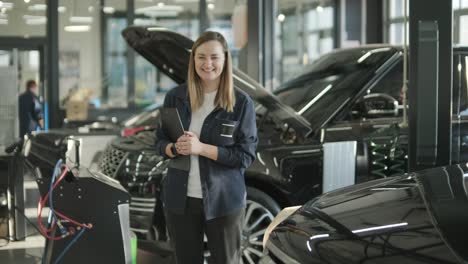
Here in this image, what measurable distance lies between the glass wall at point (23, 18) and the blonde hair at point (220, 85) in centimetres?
1175

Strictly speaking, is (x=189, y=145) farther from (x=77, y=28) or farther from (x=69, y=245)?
(x=77, y=28)

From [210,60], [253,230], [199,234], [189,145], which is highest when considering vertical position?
[210,60]

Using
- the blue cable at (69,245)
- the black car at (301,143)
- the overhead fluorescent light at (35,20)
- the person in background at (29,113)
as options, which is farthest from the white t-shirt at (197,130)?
the overhead fluorescent light at (35,20)

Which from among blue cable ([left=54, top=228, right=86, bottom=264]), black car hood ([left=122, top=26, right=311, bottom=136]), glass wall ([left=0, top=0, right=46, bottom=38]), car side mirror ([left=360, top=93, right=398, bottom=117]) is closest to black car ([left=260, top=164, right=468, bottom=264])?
blue cable ([left=54, top=228, right=86, bottom=264])

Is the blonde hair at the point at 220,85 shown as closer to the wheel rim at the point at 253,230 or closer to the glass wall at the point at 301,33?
the wheel rim at the point at 253,230

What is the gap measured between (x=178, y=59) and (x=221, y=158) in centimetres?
197

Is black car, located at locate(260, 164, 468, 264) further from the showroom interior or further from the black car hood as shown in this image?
the black car hood

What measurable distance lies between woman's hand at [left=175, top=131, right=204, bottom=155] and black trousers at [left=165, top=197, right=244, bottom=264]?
0.83 ft

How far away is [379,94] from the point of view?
18.5ft

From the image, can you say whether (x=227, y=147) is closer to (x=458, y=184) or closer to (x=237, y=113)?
(x=237, y=113)

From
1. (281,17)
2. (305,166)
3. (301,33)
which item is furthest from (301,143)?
(301,33)

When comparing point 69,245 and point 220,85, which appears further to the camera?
point 69,245

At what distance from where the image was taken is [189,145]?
3.61 metres

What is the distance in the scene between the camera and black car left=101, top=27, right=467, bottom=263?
17.3 feet
